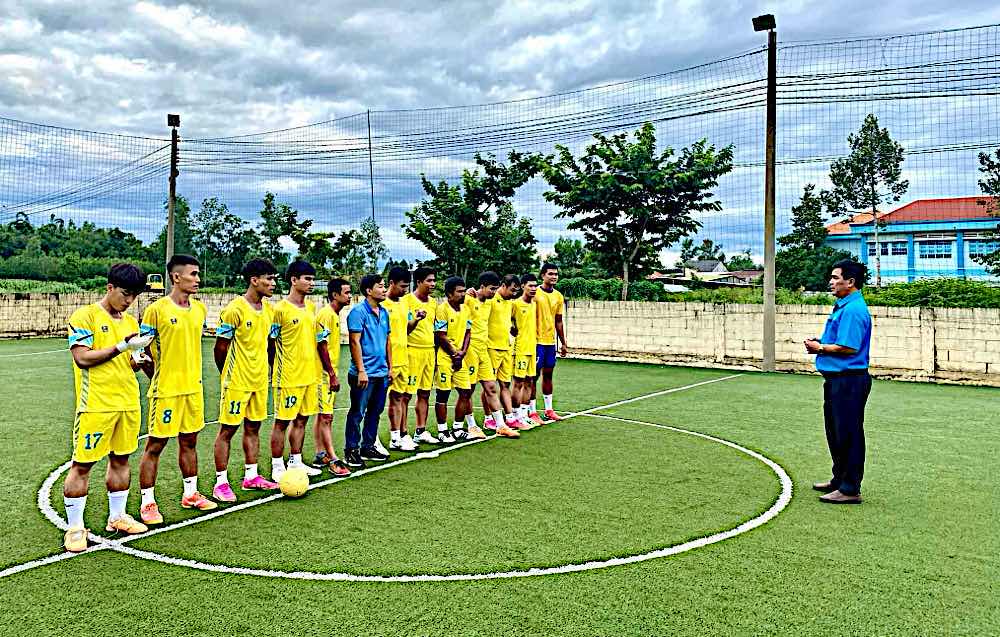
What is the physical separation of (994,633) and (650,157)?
22244mm

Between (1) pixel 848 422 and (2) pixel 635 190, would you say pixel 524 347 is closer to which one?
(1) pixel 848 422

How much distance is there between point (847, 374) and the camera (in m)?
6.40

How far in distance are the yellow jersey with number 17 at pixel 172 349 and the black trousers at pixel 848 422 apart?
5192 millimetres

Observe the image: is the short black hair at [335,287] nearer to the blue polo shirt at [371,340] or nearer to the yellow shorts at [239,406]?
the blue polo shirt at [371,340]

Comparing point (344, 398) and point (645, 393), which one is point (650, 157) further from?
point (344, 398)

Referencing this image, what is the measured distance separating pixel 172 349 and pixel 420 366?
340cm

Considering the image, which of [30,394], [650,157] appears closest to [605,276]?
[650,157]

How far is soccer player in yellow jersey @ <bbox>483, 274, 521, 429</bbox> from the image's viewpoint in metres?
9.66

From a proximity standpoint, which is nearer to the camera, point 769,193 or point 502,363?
point 502,363

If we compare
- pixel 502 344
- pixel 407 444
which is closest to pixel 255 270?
pixel 407 444

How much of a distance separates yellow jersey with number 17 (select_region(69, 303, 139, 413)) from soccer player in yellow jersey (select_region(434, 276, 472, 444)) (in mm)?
4035

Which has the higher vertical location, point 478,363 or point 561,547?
point 478,363

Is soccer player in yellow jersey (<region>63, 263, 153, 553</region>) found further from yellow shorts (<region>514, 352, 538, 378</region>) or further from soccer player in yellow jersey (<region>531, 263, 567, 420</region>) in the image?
soccer player in yellow jersey (<region>531, 263, 567, 420</region>)

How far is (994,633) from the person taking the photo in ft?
13.2
